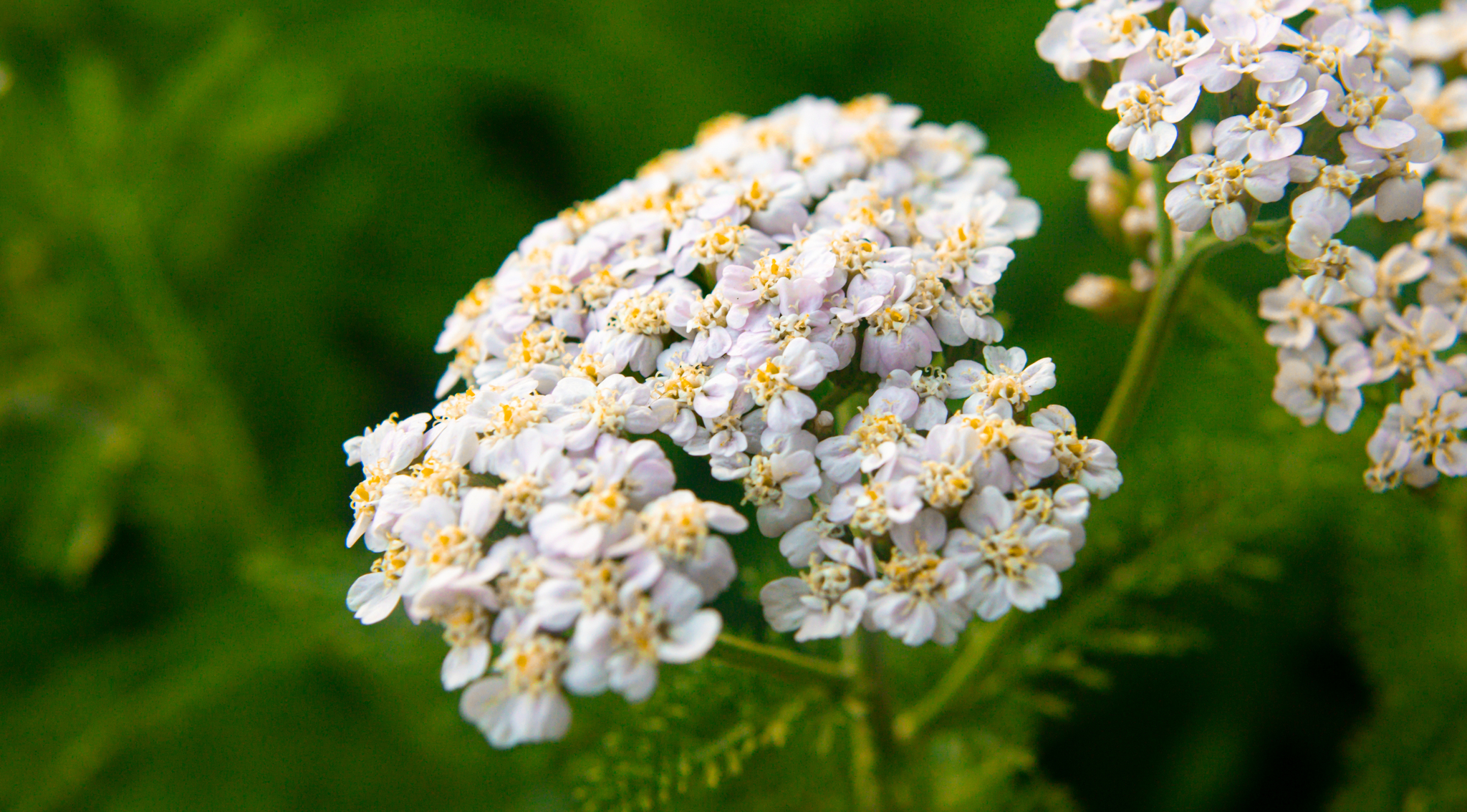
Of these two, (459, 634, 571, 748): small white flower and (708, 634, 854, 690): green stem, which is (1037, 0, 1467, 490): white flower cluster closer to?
(708, 634, 854, 690): green stem

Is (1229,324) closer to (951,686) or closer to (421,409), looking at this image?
(951,686)

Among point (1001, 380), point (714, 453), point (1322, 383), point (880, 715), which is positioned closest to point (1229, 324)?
point (1322, 383)

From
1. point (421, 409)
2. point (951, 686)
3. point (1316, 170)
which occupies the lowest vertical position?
point (951, 686)

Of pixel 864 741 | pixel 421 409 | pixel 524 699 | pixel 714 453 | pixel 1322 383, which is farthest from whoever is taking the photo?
pixel 421 409

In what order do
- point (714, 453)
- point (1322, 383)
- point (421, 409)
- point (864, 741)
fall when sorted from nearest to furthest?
point (714, 453)
point (1322, 383)
point (864, 741)
point (421, 409)

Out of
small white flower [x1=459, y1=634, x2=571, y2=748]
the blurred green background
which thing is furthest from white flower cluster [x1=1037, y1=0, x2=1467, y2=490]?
small white flower [x1=459, y1=634, x2=571, y2=748]

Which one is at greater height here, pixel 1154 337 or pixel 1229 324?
pixel 1154 337

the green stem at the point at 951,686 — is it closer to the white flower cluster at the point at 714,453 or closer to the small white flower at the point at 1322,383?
the white flower cluster at the point at 714,453
